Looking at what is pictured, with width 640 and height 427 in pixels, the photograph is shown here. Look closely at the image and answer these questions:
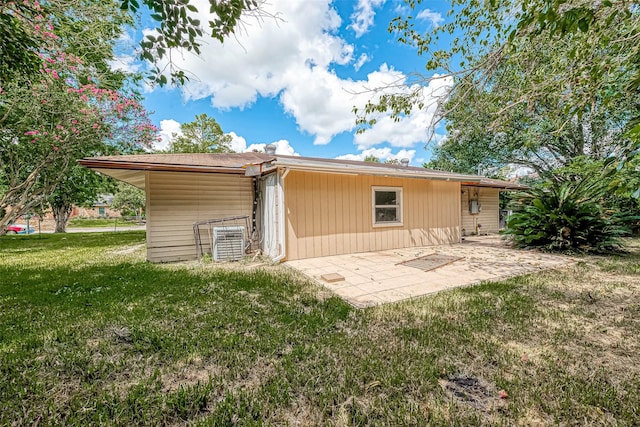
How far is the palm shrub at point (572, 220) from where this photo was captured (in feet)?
20.4

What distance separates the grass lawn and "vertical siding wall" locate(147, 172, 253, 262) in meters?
2.46

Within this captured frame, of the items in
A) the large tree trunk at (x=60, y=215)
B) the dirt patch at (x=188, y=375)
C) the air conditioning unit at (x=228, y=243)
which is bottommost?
the dirt patch at (x=188, y=375)

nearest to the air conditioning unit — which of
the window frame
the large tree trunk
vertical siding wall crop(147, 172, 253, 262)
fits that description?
vertical siding wall crop(147, 172, 253, 262)

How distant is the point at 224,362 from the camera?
1981 millimetres

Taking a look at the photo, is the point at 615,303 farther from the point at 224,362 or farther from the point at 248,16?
the point at 248,16

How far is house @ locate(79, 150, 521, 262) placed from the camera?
19.1 feet

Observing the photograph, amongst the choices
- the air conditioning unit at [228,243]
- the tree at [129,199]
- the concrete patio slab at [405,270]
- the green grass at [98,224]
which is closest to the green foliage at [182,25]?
the concrete patio slab at [405,270]

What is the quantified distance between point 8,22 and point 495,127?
18.7 ft

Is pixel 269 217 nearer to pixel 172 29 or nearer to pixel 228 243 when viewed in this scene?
pixel 228 243

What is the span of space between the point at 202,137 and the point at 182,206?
58.6ft

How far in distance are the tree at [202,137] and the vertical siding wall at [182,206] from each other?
16.4 metres

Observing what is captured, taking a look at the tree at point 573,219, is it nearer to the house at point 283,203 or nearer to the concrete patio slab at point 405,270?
the concrete patio slab at point 405,270

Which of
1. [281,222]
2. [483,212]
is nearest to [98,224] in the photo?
[281,222]

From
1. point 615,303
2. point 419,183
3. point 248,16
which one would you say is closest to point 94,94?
point 248,16
